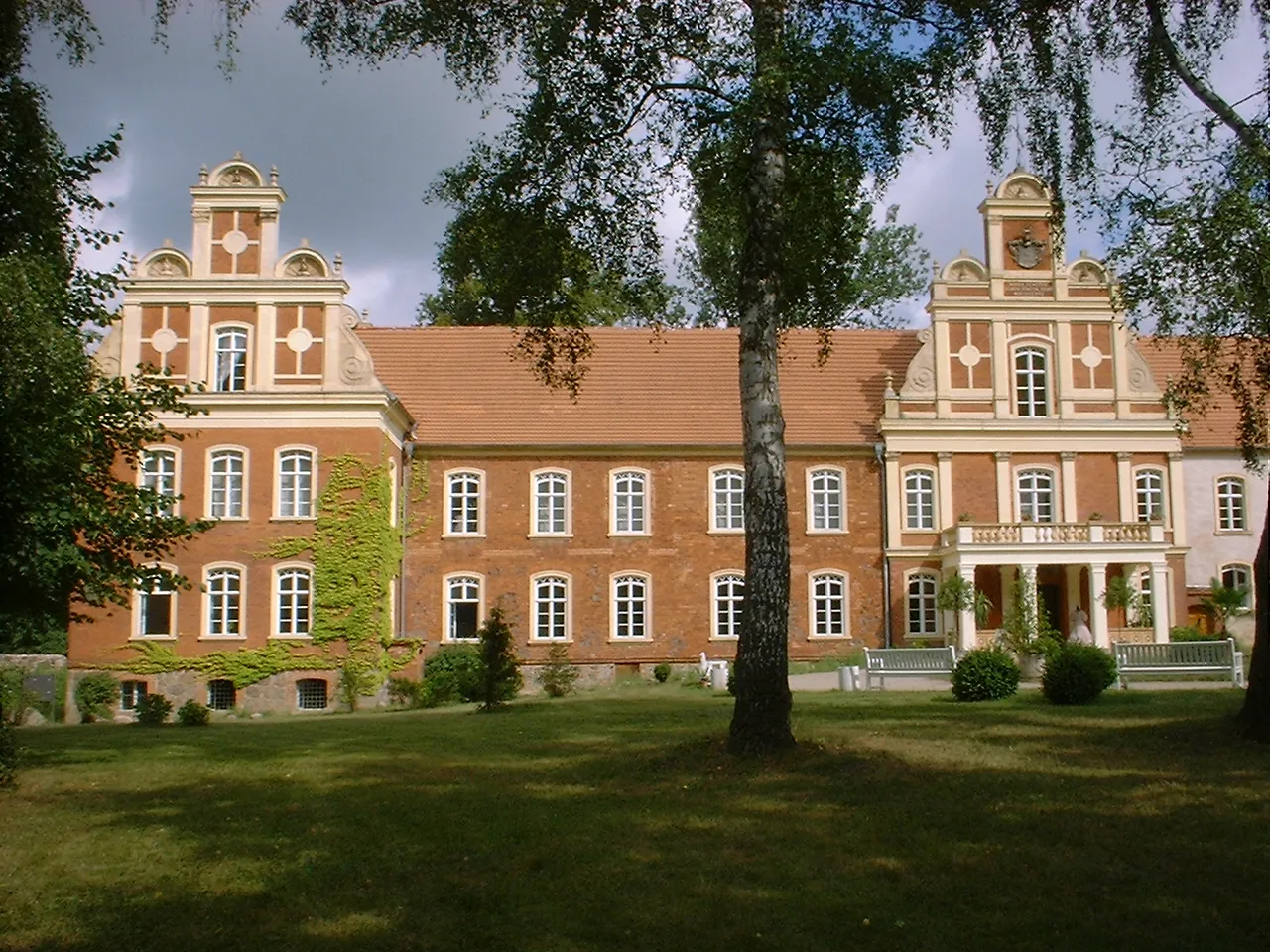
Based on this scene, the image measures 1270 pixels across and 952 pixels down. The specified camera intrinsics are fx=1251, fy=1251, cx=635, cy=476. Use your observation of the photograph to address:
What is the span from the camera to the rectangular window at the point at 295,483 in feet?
90.8

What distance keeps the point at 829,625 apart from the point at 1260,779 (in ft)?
66.5

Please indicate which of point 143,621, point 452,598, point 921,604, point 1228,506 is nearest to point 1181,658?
point 921,604

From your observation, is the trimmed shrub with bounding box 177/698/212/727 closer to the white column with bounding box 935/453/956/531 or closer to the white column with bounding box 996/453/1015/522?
the white column with bounding box 935/453/956/531

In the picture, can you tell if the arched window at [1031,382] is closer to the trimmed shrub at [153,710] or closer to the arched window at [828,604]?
the arched window at [828,604]

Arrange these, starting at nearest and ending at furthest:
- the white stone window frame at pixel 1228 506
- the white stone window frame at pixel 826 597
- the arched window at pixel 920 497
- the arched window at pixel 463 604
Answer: the arched window at pixel 463 604 < the white stone window frame at pixel 826 597 < the arched window at pixel 920 497 < the white stone window frame at pixel 1228 506

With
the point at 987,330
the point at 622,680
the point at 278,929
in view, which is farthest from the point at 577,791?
the point at 987,330

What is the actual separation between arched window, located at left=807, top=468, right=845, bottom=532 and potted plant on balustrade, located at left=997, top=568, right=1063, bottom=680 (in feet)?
15.4

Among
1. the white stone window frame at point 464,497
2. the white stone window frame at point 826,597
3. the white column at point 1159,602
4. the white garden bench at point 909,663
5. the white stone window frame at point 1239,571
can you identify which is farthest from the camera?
the white stone window frame at point 1239,571

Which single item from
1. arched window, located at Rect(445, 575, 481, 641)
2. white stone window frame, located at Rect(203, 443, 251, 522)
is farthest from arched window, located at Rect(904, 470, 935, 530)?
white stone window frame, located at Rect(203, 443, 251, 522)

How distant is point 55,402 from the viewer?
37.9 ft

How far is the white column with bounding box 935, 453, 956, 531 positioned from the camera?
30609 millimetres

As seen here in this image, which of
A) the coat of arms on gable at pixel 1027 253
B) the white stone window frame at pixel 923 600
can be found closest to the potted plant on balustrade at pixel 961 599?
the white stone window frame at pixel 923 600

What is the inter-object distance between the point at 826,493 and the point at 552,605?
23.9 feet

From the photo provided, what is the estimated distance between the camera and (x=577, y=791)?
10.6m
